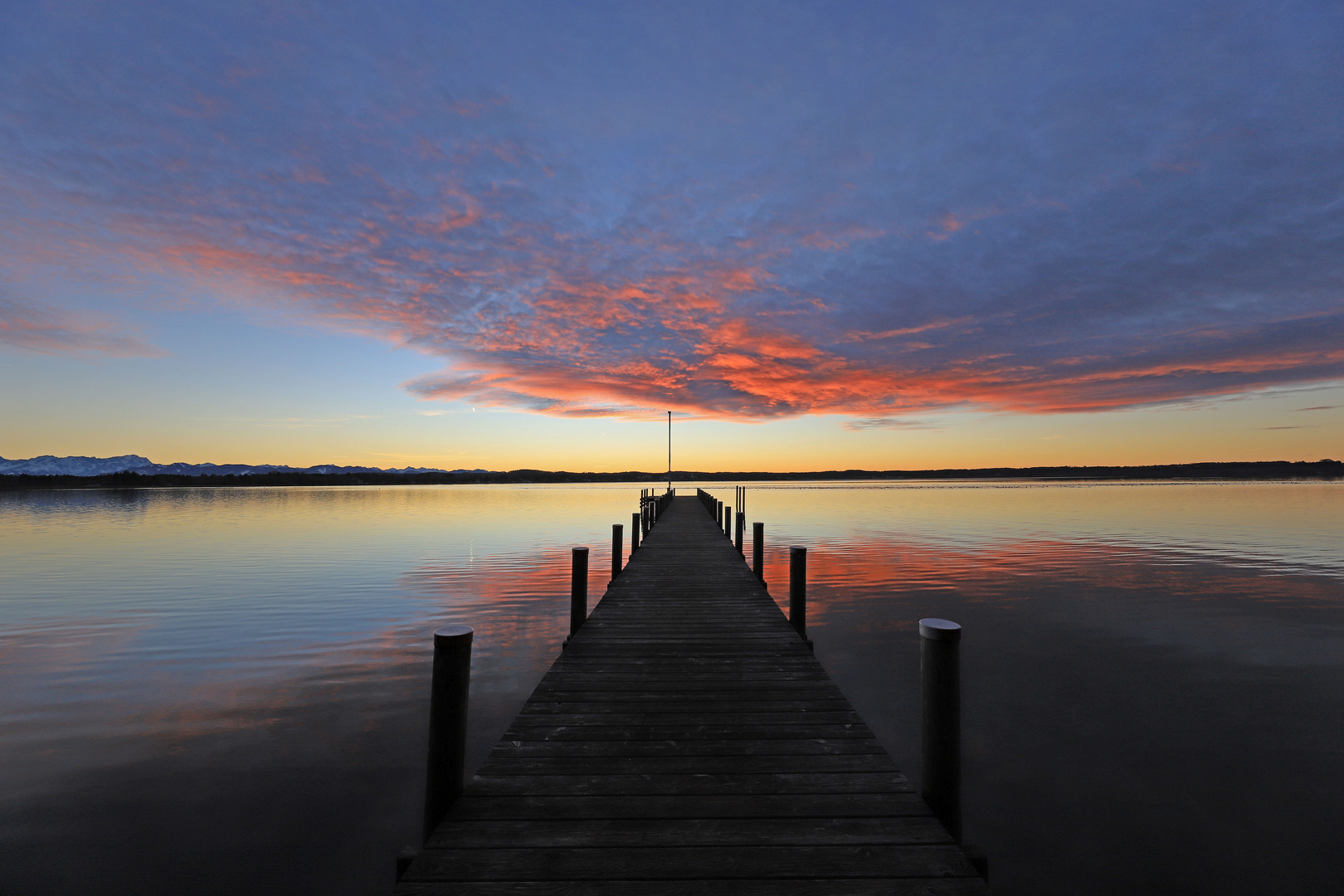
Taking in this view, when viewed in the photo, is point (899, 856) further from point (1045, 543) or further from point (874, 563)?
point (1045, 543)

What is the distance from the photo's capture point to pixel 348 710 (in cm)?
852

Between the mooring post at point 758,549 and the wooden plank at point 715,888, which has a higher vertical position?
the mooring post at point 758,549

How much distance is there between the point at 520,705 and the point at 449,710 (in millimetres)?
5276

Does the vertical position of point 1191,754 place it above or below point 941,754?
below

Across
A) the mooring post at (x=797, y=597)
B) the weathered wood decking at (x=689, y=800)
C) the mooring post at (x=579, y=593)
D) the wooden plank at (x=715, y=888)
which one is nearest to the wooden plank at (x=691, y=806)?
the weathered wood decking at (x=689, y=800)

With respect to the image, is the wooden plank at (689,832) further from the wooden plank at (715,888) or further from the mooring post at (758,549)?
the mooring post at (758,549)

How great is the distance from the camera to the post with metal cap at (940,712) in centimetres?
385

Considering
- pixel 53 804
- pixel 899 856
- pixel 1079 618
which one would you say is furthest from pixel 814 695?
pixel 1079 618

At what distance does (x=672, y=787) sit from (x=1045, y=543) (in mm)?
28945

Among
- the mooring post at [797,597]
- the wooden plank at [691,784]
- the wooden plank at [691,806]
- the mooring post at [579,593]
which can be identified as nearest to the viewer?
the wooden plank at [691,806]

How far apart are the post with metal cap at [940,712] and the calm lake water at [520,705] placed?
92.3 inches

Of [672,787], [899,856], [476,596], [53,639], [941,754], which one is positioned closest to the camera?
[899,856]

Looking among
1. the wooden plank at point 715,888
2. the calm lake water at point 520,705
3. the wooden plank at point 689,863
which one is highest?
the wooden plank at point 689,863

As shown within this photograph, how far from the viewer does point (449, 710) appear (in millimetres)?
3938
